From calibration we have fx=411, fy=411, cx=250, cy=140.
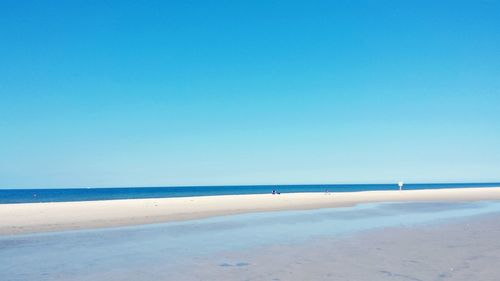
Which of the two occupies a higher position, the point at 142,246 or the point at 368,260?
the point at 368,260

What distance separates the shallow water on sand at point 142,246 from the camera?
11.4 meters

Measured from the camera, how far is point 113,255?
45.4 feet

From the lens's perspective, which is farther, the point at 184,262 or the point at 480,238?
the point at 480,238

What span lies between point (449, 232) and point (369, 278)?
10893 mm

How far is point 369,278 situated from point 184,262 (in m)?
5.52

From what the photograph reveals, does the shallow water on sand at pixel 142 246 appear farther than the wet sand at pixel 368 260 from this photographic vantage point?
Yes

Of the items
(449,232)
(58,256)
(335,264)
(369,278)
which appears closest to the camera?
(369,278)

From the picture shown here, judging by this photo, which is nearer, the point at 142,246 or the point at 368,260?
the point at 368,260

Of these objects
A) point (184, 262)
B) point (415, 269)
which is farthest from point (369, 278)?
point (184, 262)

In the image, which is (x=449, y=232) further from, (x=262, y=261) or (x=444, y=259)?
(x=262, y=261)

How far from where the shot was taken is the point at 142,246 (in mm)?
15742

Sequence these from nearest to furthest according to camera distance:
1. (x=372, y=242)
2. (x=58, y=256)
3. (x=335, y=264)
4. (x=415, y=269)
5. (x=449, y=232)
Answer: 1. (x=415, y=269)
2. (x=335, y=264)
3. (x=58, y=256)
4. (x=372, y=242)
5. (x=449, y=232)

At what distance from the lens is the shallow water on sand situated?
1137 centimetres

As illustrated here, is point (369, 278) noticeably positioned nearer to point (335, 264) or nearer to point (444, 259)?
point (335, 264)
